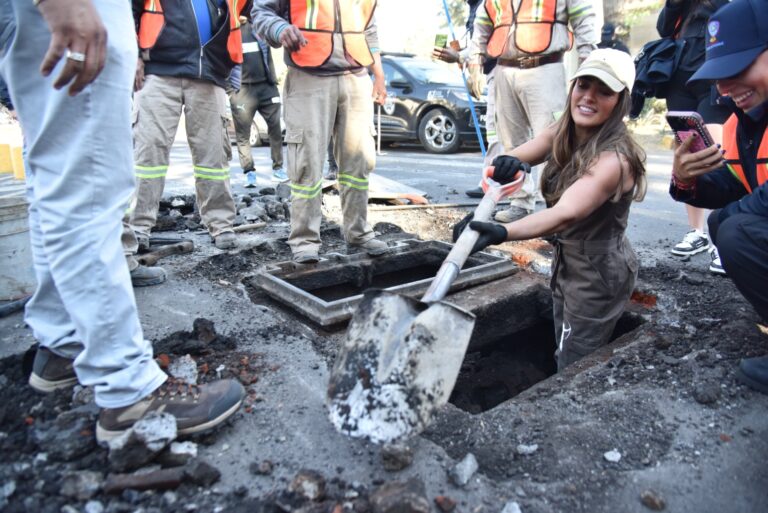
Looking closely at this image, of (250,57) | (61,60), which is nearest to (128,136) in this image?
(61,60)

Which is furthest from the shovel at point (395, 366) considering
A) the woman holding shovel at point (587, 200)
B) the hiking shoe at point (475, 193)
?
the hiking shoe at point (475, 193)

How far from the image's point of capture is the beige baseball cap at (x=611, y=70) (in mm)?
2492

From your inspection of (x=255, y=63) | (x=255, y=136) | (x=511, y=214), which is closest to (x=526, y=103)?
(x=511, y=214)

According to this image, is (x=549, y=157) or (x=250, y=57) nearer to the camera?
(x=549, y=157)

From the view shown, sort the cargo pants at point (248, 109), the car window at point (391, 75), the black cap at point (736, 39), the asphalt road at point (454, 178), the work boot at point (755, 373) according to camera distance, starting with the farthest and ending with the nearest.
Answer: the car window at point (391, 75) → the cargo pants at point (248, 109) → the asphalt road at point (454, 178) → the work boot at point (755, 373) → the black cap at point (736, 39)

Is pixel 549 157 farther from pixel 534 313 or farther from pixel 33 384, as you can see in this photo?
pixel 33 384

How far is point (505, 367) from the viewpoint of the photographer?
153 inches

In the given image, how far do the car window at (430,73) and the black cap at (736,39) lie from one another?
348 inches

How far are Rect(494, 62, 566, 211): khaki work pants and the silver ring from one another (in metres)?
3.42

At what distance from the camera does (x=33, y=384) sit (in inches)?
79.6

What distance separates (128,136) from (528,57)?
373cm

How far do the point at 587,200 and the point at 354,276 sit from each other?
1804mm

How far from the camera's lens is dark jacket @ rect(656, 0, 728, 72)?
352 cm

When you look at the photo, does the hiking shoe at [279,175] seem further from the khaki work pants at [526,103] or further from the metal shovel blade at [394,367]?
the metal shovel blade at [394,367]
